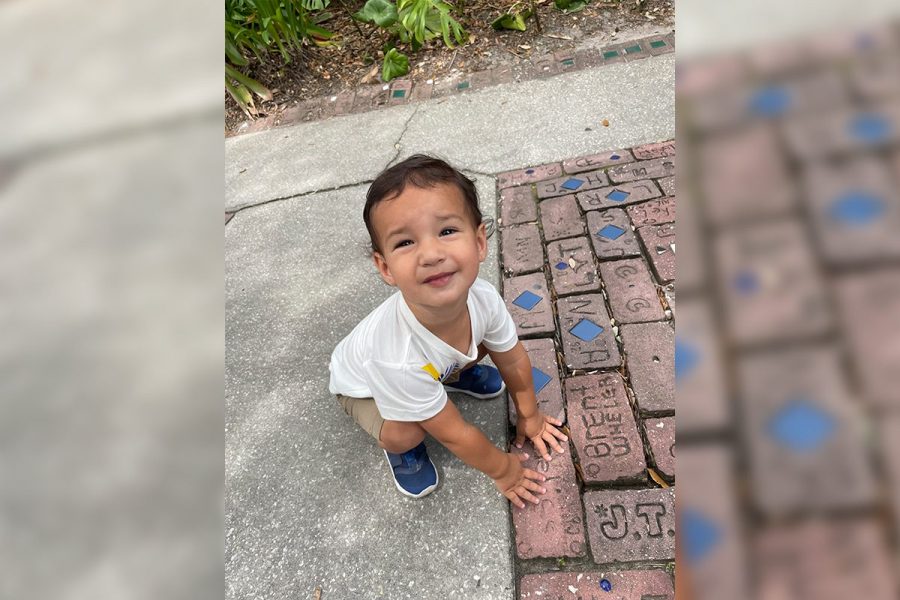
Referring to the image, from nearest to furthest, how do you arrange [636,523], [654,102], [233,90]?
[636,523], [654,102], [233,90]

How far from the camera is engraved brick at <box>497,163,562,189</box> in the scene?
2740 millimetres

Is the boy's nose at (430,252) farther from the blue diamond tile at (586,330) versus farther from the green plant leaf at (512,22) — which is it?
the green plant leaf at (512,22)

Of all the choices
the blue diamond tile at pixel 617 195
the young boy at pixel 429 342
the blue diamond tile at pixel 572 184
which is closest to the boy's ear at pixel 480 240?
the young boy at pixel 429 342

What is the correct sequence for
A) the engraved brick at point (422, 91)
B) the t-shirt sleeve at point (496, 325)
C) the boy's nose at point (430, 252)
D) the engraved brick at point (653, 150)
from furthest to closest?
the engraved brick at point (422, 91), the engraved brick at point (653, 150), the t-shirt sleeve at point (496, 325), the boy's nose at point (430, 252)

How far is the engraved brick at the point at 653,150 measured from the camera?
8.71 ft

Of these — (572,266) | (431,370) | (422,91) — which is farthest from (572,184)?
(422,91)

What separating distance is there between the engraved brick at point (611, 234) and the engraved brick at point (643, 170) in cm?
26
